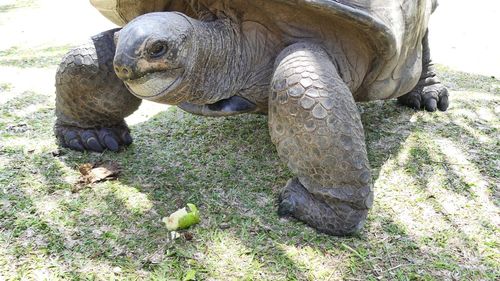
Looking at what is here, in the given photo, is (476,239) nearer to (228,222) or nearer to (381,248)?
(381,248)

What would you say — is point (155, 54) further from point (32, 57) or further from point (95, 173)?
point (32, 57)

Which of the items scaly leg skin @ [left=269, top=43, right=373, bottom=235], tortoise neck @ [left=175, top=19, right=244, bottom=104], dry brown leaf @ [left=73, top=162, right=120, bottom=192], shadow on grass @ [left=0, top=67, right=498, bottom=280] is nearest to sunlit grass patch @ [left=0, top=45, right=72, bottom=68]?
shadow on grass @ [left=0, top=67, right=498, bottom=280]

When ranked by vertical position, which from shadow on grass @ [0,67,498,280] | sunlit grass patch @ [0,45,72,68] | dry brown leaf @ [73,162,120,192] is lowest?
sunlit grass patch @ [0,45,72,68]

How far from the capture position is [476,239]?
206 centimetres

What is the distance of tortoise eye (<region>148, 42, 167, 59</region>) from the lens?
1856 mm

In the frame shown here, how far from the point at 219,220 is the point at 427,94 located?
2379 mm

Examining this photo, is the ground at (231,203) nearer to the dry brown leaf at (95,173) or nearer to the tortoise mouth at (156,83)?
the dry brown leaf at (95,173)

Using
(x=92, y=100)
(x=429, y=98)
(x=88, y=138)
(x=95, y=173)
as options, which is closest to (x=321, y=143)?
(x=95, y=173)

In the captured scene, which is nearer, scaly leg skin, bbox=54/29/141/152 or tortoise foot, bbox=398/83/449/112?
scaly leg skin, bbox=54/29/141/152

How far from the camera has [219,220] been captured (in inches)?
84.0

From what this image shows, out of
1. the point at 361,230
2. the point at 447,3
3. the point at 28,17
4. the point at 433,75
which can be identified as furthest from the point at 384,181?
the point at 447,3

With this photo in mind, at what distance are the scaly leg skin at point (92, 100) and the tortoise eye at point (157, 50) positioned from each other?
0.73m

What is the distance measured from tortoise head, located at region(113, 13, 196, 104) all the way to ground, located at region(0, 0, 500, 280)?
63 centimetres

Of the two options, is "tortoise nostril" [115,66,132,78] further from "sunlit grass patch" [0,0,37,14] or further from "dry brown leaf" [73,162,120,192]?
"sunlit grass patch" [0,0,37,14]
